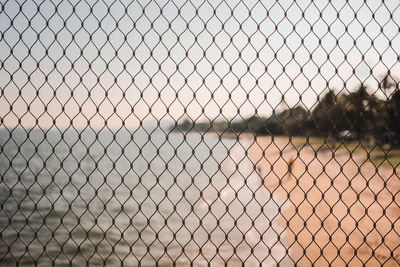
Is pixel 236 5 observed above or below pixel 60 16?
→ above

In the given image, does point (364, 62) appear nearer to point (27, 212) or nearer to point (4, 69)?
point (4, 69)

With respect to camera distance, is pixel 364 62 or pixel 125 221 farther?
pixel 125 221

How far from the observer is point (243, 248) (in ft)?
35.0

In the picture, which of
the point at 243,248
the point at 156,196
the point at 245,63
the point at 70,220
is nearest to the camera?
the point at 245,63

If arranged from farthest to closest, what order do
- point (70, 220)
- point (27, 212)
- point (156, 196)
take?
point (156, 196) < point (27, 212) < point (70, 220)

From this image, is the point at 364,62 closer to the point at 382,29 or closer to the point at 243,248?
the point at 382,29

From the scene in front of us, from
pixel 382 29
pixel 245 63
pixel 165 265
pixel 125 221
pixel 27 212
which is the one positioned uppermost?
pixel 382 29

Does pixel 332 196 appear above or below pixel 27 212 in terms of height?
above

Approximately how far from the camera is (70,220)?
1678 centimetres

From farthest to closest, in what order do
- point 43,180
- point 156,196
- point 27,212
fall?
1. point 43,180
2. point 156,196
3. point 27,212

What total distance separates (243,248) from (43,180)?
28469mm

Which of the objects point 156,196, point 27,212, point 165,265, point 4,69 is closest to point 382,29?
point 4,69

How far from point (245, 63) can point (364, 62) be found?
2.55 ft

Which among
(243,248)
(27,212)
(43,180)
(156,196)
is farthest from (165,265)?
(43,180)
